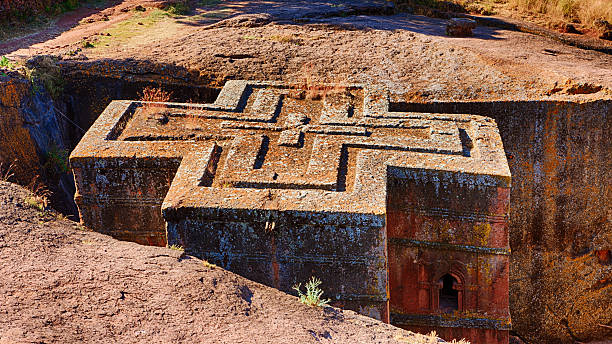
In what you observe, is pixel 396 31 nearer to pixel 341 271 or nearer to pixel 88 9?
pixel 341 271

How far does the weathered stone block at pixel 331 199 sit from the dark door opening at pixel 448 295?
2cm

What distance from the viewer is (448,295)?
6598 mm

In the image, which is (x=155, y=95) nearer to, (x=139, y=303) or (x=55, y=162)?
(x=55, y=162)

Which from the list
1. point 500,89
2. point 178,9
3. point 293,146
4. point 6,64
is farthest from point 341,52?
point 6,64

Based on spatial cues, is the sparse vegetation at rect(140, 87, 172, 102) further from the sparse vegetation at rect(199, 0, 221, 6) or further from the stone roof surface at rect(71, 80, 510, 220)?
the sparse vegetation at rect(199, 0, 221, 6)

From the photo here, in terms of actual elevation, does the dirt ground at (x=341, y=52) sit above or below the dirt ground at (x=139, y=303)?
above

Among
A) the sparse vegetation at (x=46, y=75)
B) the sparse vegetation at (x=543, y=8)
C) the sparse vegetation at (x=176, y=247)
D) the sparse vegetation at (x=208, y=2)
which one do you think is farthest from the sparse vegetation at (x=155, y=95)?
the sparse vegetation at (x=543, y=8)

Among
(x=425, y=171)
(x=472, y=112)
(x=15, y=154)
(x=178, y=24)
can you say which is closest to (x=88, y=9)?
(x=178, y=24)

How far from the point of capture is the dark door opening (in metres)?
6.34

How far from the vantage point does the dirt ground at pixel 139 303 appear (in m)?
3.85

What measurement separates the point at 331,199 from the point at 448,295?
2231 mm

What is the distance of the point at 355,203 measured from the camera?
5195mm

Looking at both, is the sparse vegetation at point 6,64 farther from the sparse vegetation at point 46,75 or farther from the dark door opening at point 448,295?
the dark door opening at point 448,295

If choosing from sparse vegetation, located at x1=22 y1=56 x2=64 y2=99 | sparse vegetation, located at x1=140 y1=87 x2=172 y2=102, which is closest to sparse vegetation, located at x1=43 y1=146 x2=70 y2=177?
sparse vegetation, located at x1=22 y1=56 x2=64 y2=99
